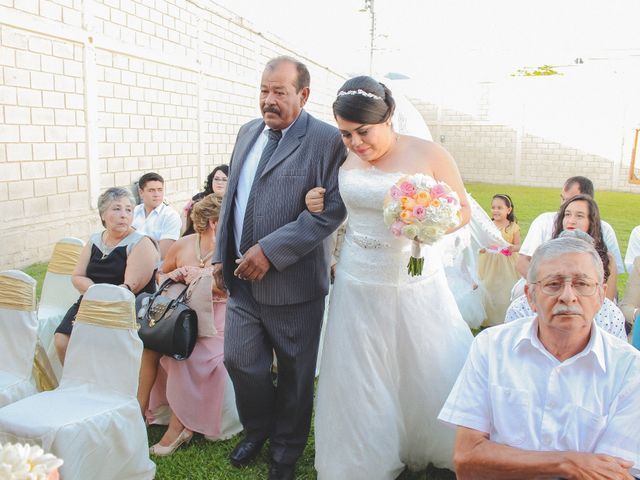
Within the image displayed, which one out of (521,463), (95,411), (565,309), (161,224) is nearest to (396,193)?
(565,309)

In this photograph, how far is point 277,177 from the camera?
3.30 meters

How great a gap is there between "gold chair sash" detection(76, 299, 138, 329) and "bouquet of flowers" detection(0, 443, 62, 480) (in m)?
2.01

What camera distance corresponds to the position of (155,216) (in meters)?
6.72

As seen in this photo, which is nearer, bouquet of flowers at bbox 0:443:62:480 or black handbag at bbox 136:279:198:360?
bouquet of flowers at bbox 0:443:62:480

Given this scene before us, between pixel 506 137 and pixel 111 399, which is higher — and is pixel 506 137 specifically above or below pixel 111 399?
above

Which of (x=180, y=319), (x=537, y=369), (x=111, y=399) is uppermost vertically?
(x=537, y=369)

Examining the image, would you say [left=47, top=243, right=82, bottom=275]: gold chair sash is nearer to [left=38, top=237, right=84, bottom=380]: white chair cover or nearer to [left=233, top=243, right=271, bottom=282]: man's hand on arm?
[left=38, top=237, right=84, bottom=380]: white chair cover

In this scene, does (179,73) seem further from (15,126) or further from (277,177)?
(277,177)

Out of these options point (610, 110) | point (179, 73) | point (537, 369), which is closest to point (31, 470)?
point (537, 369)

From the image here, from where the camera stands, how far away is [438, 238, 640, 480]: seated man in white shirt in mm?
2215

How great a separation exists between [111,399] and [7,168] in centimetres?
640

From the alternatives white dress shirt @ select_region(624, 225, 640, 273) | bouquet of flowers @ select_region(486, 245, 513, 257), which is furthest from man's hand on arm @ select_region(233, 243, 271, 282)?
bouquet of flowers @ select_region(486, 245, 513, 257)

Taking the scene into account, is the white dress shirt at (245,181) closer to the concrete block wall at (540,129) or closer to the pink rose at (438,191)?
the pink rose at (438,191)

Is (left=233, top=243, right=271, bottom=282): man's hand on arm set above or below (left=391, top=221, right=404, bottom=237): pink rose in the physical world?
below
